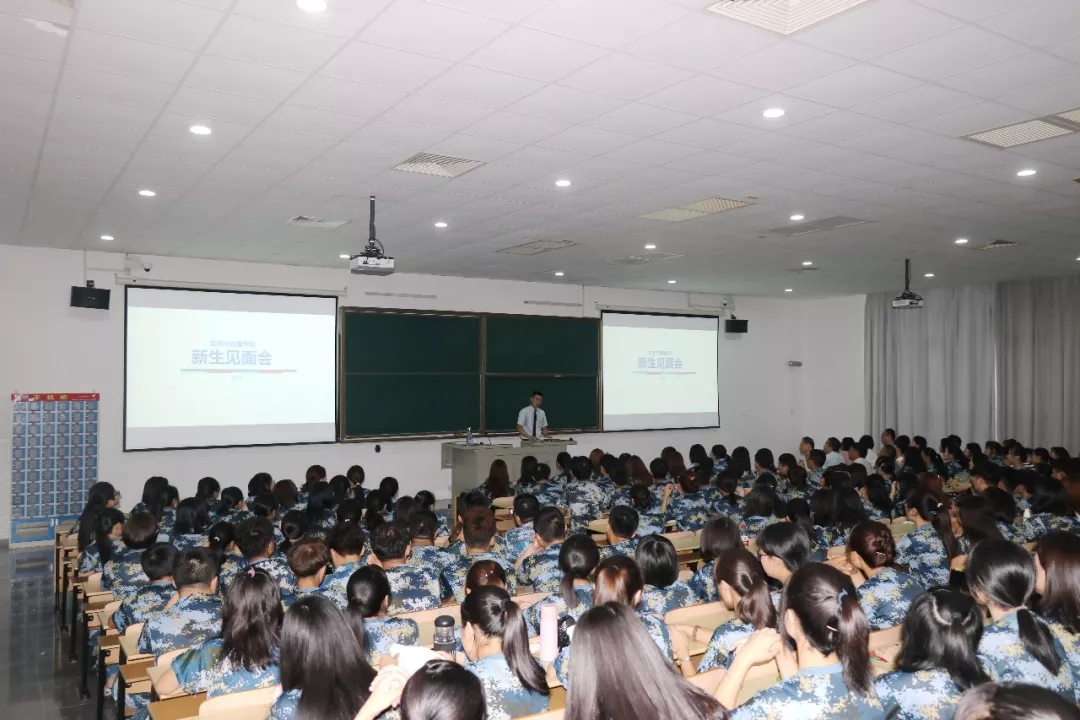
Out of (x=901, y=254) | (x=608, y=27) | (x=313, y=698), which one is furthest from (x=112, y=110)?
(x=901, y=254)

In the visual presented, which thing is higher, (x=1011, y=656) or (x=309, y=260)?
(x=309, y=260)

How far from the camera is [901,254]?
33.0ft

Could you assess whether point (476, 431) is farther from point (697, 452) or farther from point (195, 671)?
point (195, 671)

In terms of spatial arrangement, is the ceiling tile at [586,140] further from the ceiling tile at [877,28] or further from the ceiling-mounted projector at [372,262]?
the ceiling-mounted projector at [372,262]

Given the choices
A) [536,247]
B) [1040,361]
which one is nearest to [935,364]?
[1040,361]

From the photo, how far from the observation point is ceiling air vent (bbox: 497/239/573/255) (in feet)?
30.5

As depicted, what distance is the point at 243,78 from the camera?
4.29 metres

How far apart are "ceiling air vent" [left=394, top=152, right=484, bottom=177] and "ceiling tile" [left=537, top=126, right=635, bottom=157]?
714 millimetres

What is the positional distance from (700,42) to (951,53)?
123cm

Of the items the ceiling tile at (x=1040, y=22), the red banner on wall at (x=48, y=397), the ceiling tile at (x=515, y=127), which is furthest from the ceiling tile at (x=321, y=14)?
the red banner on wall at (x=48, y=397)

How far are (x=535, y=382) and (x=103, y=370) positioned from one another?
19.8 ft

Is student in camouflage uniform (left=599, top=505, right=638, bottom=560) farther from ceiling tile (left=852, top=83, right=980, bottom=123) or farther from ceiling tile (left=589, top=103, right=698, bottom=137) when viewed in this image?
ceiling tile (left=852, top=83, right=980, bottom=123)

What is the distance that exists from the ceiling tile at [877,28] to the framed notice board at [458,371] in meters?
8.52

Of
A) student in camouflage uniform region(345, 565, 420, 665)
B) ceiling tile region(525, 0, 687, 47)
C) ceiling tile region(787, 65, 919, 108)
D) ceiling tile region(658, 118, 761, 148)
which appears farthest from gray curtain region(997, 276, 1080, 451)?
student in camouflage uniform region(345, 565, 420, 665)
